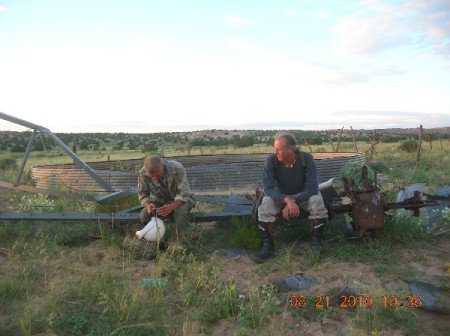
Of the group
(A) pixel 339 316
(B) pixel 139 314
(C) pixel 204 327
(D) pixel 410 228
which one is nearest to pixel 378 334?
(A) pixel 339 316

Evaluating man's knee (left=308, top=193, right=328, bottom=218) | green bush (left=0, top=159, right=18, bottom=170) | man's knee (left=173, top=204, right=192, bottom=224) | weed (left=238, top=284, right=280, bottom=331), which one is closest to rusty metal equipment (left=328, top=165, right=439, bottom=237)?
man's knee (left=308, top=193, right=328, bottom=218)

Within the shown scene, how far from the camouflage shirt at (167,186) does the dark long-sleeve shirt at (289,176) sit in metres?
1.02

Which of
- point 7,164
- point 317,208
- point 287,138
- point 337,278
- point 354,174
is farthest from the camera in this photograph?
point 7,164

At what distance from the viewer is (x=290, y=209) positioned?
4.82 metres

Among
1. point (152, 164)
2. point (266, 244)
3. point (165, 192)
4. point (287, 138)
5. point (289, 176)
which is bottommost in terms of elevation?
point (266, 244)

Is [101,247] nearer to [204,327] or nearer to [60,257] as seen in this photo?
[60,257]

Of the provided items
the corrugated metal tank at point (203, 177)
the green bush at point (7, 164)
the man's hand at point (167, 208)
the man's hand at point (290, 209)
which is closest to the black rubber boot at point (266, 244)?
the man's hand at point (290, 209)

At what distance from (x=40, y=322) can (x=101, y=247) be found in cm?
215

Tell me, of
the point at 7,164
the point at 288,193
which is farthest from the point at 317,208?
the point at 7,164

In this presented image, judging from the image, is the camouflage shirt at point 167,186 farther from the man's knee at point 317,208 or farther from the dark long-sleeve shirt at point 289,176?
the man's knee at point 317,208

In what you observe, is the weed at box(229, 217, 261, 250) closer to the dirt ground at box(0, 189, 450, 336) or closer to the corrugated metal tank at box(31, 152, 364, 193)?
the dirt ground at box(0, 189, 450, 336)

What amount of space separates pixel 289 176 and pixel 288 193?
0.21m

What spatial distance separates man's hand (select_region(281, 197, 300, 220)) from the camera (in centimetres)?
480

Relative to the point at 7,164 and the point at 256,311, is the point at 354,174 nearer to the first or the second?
the point at 256,311
